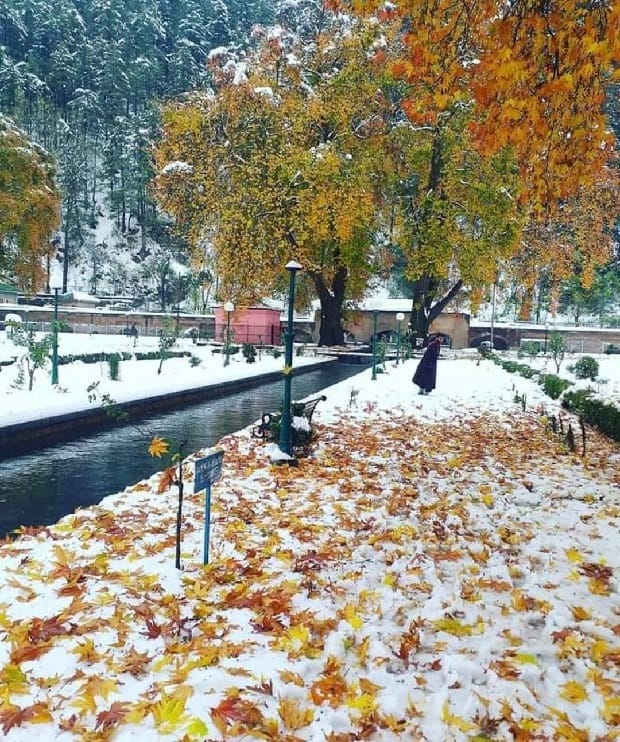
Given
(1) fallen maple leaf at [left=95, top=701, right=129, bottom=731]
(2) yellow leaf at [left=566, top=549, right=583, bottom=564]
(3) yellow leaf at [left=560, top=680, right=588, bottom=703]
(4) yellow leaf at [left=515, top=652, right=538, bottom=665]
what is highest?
(3) yellow leaf at [left=560, top=680, right=588, bottom=703]

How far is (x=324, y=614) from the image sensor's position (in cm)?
319

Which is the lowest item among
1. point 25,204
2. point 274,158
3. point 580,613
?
point 580,613

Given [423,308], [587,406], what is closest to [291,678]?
[587,406]

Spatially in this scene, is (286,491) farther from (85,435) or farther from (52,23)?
(52,23)

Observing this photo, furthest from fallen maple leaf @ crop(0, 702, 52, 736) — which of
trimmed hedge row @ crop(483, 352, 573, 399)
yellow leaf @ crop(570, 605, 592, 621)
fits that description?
trimmed hedge row @ crop(483, 352, 573, 399)

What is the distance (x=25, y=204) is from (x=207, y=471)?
21958mm

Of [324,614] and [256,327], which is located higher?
[256,327]

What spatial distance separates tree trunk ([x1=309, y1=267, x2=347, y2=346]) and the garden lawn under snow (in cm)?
2519

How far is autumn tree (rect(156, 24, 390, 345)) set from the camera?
19125 mm

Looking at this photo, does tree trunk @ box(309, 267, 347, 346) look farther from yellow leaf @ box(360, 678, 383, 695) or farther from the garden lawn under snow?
yellow leaf @ box(360, 678, 383, 695)

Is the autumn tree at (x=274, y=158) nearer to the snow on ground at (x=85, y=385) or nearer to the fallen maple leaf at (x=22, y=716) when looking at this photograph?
the snow on ground at (x=85, y=385)

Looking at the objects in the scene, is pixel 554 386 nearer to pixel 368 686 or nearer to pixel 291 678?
pixel 368 686

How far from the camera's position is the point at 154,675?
2.60 m

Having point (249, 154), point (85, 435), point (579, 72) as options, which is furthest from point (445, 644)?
point (249, 154)
